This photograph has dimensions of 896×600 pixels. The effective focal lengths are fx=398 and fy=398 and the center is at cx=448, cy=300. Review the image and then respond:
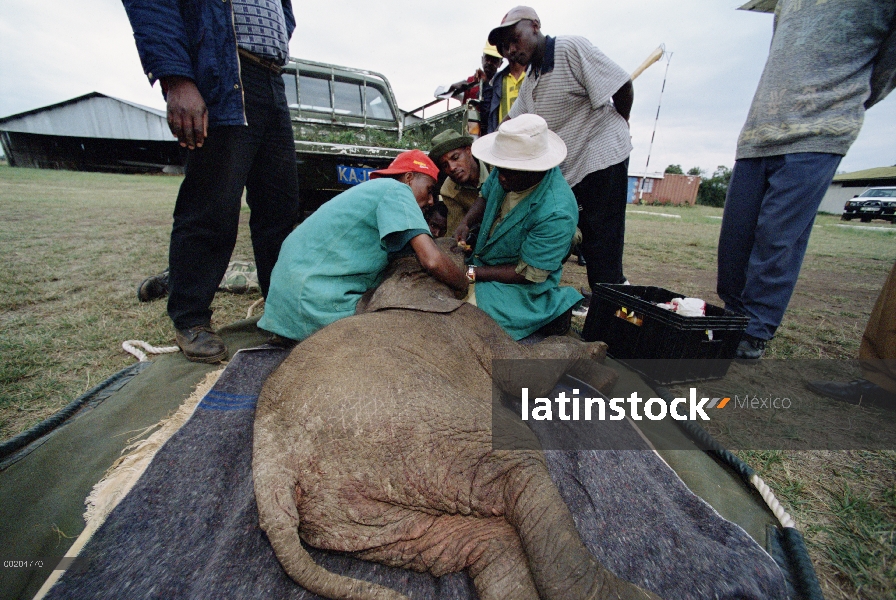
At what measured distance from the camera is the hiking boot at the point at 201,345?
2.50m

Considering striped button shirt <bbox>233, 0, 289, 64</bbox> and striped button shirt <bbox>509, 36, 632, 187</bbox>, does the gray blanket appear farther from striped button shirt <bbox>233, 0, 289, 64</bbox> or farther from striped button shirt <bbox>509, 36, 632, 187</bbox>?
striped button shirt <bbox>509, 36, 632, 187</bbox>

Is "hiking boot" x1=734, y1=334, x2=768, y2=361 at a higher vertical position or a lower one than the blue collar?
lower

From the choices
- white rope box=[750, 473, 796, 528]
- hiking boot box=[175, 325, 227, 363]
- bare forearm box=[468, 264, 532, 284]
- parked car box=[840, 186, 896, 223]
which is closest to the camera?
white rope box=[750, 473, 796, 528]

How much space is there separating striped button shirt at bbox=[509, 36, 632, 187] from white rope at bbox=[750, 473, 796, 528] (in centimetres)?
231

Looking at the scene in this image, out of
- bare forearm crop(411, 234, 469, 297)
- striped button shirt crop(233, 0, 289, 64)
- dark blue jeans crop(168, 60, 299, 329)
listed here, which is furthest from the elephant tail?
striped button shirt crop(233, 0, 289, 64)

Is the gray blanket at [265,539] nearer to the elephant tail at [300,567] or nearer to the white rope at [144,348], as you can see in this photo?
the elephant tail at [300,567]

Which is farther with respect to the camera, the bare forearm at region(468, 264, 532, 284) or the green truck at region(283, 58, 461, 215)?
the green truck at region(283, 58, 461, 215)

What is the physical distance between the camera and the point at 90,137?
87.2ft

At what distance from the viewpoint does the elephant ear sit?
198cm

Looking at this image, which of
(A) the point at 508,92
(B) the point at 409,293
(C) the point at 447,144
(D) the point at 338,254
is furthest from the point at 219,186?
(A) the point at 508,92

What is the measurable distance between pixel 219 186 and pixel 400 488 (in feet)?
6.88

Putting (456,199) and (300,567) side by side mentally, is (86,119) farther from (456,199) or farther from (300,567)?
(300,567)

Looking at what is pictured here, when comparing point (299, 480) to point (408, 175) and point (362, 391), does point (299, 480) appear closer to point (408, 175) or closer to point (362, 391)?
point (362, 391)

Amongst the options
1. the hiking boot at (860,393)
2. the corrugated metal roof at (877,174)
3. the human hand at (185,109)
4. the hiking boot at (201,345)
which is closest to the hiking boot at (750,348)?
the hiking boot at (860,393)
